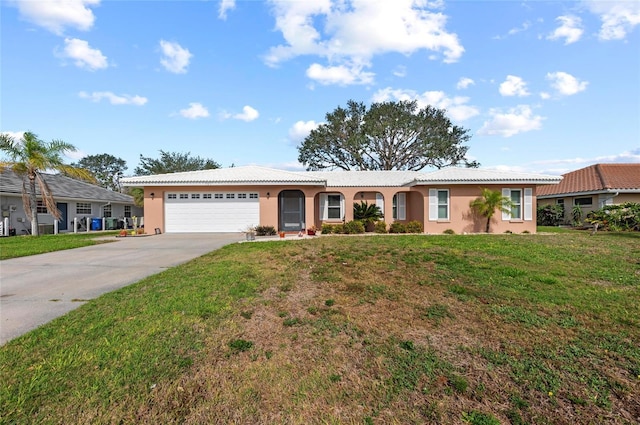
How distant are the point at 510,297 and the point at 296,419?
12.5ft

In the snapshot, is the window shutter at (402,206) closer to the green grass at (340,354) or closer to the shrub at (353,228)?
the shrub at (353,228)

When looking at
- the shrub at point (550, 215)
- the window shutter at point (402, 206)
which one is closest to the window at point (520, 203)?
the window shutter at point (402, 206)

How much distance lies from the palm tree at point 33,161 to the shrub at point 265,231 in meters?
9.66

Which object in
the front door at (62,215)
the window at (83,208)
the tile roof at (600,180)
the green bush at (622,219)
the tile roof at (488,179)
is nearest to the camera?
the green bush at (622,219)

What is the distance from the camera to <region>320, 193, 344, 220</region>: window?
18250 millimetres

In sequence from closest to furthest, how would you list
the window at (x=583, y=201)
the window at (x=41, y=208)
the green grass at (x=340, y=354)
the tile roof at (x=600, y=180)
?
the green grass at (x=340, y=354), the tile roof at (x=600, y=180), the window at (x=41, y=208), the window at (x=583, y=201)

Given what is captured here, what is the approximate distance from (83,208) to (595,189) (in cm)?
3496

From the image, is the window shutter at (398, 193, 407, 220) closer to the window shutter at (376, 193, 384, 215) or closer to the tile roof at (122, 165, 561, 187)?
the tile roof at (122, 165, 561, 187)

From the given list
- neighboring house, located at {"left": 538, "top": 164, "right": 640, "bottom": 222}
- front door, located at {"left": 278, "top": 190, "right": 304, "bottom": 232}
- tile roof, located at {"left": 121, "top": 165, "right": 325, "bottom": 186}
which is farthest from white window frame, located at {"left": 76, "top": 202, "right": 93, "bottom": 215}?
neighboring house, located at {"left": 538, "top": 164, "right": 640, "bottom": 222}

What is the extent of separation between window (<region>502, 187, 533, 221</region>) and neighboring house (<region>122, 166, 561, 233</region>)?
0.14 ft

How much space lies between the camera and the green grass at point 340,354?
2381 mm

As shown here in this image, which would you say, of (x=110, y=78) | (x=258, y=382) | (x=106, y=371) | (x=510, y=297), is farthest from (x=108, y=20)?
(x=510, y=297)

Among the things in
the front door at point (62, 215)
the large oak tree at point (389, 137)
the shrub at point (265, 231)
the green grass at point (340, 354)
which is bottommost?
the green grass at point (340, 354)

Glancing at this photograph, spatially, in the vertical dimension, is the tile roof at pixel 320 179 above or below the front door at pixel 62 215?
above
